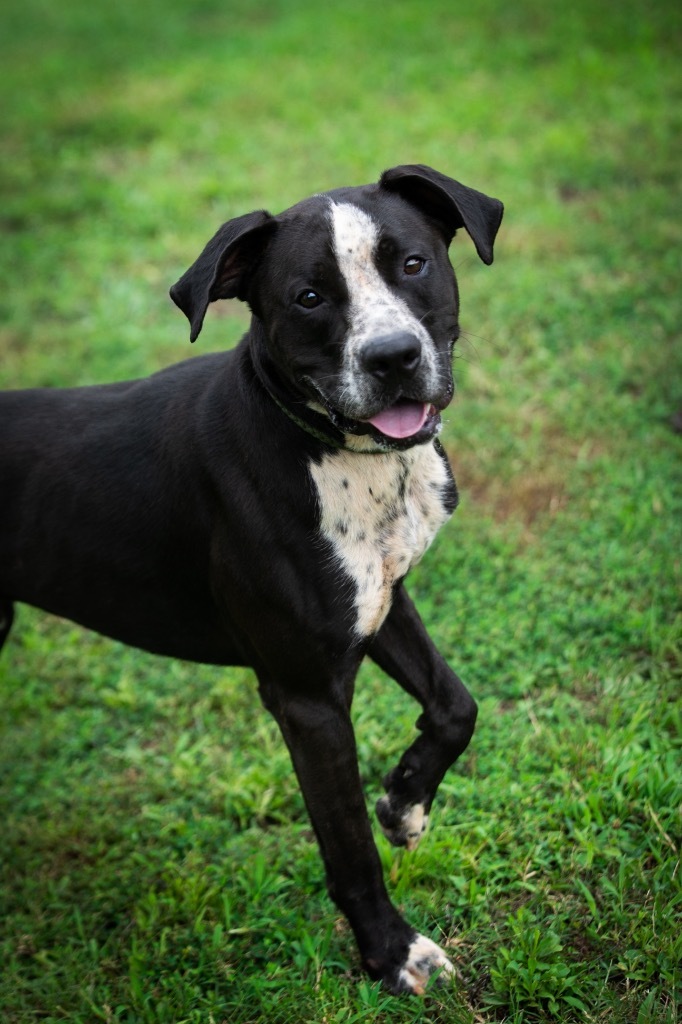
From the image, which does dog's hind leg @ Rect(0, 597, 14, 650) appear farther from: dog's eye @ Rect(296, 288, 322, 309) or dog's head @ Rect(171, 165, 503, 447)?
dog's eye @ Rect(296, 288, 322, 309)

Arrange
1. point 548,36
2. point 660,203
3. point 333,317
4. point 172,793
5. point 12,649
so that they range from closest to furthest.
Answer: point 333,317
point 172,793
point 12,649
point 660,203
point 548,36

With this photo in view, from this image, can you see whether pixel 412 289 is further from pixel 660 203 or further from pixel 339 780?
pixel 660 203

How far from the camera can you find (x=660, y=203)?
6.75m

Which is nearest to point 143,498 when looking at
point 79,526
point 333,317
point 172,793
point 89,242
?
point 79,526

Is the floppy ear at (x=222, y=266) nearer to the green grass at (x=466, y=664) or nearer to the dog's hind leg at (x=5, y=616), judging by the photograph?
the dog's hind leg at (x=5, y=616)

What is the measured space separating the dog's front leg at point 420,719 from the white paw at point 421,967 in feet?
1.16

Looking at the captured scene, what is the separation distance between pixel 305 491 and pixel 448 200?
0.87 metres

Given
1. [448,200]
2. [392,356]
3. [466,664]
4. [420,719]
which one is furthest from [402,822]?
[448,200]

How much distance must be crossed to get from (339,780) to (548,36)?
8025 millimetres

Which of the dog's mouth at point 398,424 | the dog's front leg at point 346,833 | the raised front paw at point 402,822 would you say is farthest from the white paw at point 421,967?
the dog's mouth at point 398,424

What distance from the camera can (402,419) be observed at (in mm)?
2791

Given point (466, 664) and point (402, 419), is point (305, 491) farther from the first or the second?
point (466, 664)

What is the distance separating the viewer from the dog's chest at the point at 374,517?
288 cm

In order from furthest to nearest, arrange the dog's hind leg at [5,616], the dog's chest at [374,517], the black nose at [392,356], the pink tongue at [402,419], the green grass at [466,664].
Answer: the dog's hind leg at [5,616], the green grass at [466,664], the dog's chest at [374,517], the pink tongue at [402,419], the black nose at [392,356]
